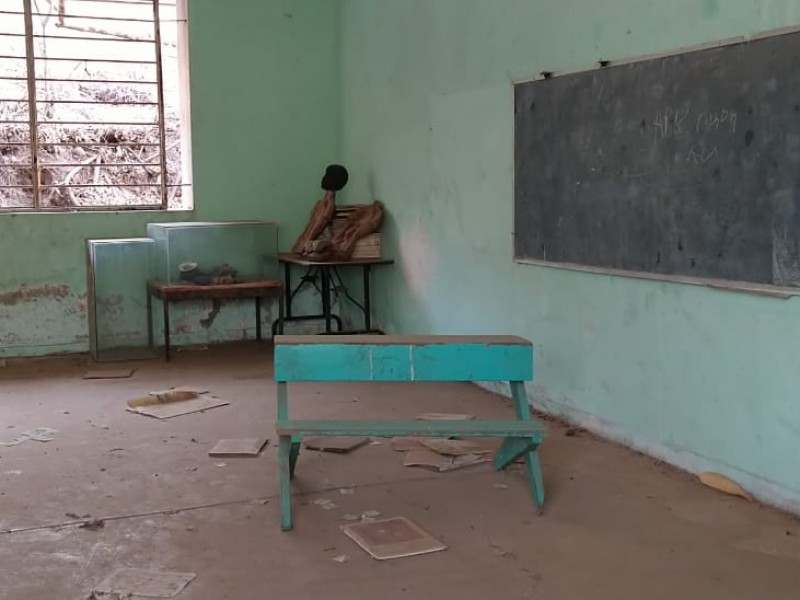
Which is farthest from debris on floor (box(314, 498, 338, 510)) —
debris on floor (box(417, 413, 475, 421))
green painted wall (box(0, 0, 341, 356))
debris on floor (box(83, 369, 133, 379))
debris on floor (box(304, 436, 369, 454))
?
green painted wall (box(0, 0, 341, 356))

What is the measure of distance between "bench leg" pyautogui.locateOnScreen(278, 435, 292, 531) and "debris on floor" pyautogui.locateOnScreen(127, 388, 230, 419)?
1.65 meters

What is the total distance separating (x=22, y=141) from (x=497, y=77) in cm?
364

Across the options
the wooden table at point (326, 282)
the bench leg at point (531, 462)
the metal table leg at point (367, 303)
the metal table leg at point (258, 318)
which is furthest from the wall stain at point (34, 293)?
the bench leg at point (531, 462)

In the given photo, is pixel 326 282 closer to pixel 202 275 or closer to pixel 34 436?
pixel 202 275

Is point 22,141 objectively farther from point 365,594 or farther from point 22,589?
point 365,594

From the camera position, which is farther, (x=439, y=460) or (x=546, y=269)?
(x=546, y=269)

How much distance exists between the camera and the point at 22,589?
2.75m

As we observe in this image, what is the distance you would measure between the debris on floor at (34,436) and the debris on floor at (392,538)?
2003mm

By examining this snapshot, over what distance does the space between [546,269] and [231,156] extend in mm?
3277

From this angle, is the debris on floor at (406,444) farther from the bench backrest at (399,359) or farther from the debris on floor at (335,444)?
the bench backrest at (399,359)

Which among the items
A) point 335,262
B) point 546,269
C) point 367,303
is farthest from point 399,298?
point 546,269

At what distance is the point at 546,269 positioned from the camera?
472 centimetres

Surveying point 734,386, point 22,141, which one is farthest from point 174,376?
point 734,386

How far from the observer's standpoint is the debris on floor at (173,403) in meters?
4.91
